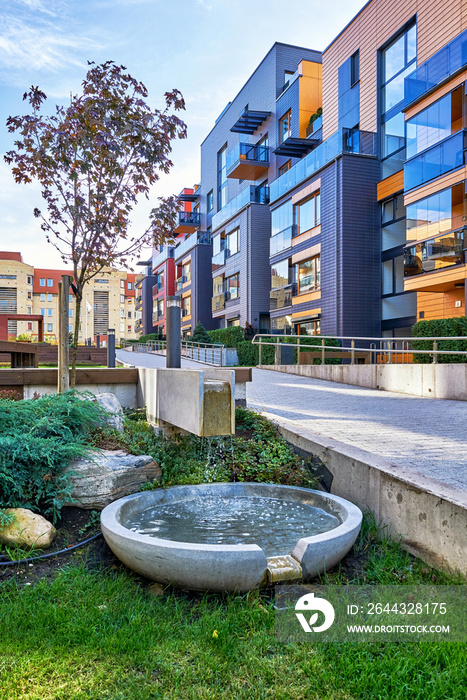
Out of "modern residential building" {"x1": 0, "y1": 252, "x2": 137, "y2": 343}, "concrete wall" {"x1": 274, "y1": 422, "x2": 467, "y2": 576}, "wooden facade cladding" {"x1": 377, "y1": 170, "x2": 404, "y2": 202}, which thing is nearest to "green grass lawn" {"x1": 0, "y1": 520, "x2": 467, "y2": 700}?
"concrete wall" {"x1": 274, "y1": 422, "x2": 467, "y2": 576}

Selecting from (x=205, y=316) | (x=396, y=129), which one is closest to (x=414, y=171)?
(x=396, y=129)

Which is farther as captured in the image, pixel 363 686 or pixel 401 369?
pixel 401 369

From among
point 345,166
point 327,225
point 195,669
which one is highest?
point 345,166

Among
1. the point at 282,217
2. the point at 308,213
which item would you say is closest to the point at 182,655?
the point at 308,213

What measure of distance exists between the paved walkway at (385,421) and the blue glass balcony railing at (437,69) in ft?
42.3

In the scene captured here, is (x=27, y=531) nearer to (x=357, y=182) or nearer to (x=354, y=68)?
(x=357, y=182)

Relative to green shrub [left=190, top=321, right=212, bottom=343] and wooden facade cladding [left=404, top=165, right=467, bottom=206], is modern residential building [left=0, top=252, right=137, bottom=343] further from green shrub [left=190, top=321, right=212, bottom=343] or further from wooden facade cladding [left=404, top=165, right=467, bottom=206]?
wooden facade cladding [left=404, top=165, right=467, bottom=206]

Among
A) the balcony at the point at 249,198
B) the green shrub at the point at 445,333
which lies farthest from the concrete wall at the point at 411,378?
the balcony at the point at 249,198

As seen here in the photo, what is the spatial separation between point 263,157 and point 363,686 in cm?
3264

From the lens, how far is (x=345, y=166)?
22.5 metres

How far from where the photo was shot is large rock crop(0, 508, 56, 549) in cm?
377

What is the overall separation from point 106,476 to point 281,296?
2409 centimetres

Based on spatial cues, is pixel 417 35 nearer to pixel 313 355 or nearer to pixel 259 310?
pixel 313 355

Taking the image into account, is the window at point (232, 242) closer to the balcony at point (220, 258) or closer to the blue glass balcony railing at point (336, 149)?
the balcony at point (220, 258)
